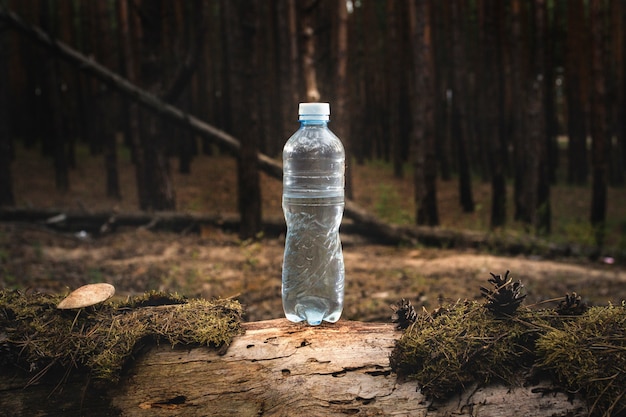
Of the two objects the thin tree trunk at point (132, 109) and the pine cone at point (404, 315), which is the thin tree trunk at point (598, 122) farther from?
the pine cone at point (404, 315)

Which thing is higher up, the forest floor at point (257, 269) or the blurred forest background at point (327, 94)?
the blurred forest background at point (327, 94)

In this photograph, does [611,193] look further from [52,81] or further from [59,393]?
[59,393]

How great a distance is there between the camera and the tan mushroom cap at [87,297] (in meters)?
3.17

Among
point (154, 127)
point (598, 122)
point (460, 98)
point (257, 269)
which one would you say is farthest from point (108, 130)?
point (598, 122)

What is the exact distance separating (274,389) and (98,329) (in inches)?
38.4

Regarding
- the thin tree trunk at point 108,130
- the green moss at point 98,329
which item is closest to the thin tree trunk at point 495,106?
the thin tree trunk at point 108,130

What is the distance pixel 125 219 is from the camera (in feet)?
40.3

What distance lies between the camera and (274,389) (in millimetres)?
2801

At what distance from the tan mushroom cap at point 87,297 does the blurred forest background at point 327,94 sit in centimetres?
734

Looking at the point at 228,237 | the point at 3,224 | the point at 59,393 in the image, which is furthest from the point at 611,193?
the point at 59,393

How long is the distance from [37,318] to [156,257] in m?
6.97

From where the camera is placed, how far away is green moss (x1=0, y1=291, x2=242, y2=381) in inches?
117

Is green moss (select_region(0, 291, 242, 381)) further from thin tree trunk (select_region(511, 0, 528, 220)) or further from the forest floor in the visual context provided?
thin tree trunk (select_region(511, 0, 528, 220))

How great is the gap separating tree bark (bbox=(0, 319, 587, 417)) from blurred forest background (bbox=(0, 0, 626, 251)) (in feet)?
25.5
